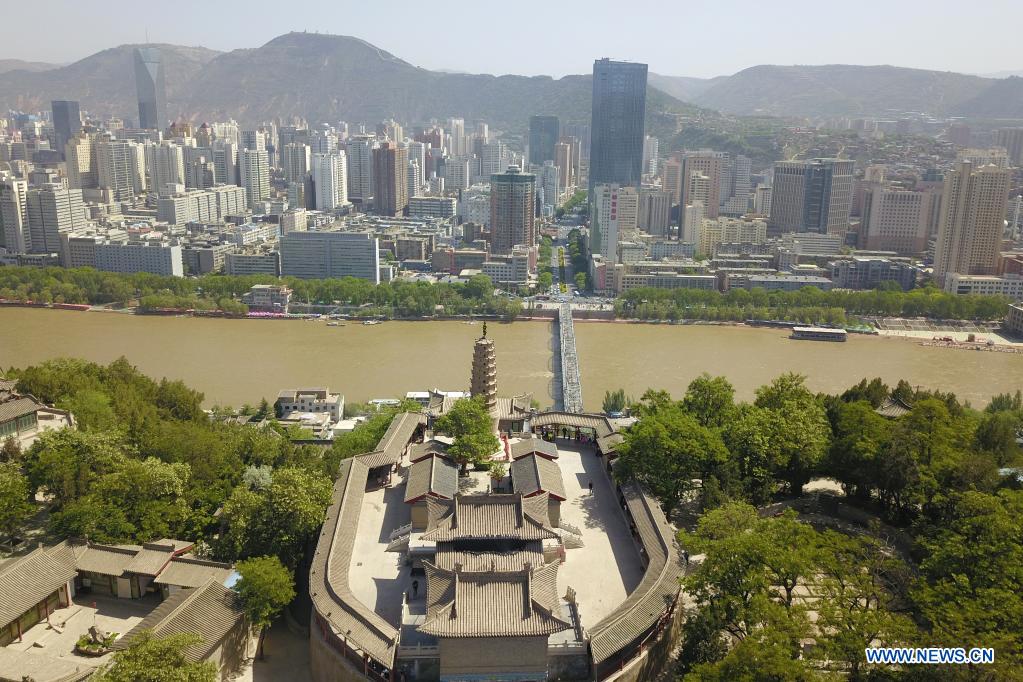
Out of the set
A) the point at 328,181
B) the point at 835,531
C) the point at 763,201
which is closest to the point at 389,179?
the point at 328,181

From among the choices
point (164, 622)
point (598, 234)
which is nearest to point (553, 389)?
point (164, 622)

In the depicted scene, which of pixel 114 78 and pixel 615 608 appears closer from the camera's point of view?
pixel 615 608

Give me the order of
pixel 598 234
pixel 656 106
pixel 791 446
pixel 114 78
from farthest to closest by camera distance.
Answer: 1. pixel 114 78
2. pixel 656 106
3. pixel 598 234
4. pixel 791 446

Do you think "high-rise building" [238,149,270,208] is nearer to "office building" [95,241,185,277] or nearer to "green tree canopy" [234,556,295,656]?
"office building" [95,241,185,277]

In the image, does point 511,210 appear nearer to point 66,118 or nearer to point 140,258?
point 140,258

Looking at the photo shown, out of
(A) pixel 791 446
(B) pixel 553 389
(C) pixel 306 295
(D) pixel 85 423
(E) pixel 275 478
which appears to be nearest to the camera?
(E) pixel 275 478

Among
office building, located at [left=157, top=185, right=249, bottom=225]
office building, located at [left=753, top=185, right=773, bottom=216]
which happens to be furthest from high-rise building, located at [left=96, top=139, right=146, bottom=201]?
office building, located at [left=753, top=185, right=773, bottom=216]

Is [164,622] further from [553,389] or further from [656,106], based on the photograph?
[656,106]
